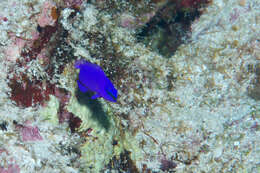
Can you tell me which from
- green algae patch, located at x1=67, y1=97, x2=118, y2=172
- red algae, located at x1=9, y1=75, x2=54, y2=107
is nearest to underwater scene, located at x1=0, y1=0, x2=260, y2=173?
green algae patch, located at x1=67, y1=97, x2=118, y2=172

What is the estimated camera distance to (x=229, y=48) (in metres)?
3.64

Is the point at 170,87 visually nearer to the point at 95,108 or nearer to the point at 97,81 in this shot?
the point at 95,108

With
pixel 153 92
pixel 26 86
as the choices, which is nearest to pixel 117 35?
pixel 153 92

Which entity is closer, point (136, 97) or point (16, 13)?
point (16, 13)

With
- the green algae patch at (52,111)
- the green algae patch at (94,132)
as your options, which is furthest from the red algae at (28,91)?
the green algae patch at (94,132)

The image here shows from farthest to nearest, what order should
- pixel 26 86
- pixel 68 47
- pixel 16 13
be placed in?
pixel 68 47 < pixel 26 86 < pixel 16 13

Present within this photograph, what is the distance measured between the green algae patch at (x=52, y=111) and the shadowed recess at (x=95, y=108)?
1.54ft

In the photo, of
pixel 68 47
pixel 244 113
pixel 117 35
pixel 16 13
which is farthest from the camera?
pixel 244 113

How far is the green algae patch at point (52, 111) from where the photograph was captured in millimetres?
2635

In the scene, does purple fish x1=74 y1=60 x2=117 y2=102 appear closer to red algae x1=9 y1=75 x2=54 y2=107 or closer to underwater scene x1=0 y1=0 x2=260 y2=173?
red algae x1=9 y1=75 x2=54 y2=107

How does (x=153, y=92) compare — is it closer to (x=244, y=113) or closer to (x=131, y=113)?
(x=131, y=113)

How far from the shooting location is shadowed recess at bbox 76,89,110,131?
3.26 metres

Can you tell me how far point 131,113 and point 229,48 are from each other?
6.94ft

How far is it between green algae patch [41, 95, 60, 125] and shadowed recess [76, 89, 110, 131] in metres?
0.47
